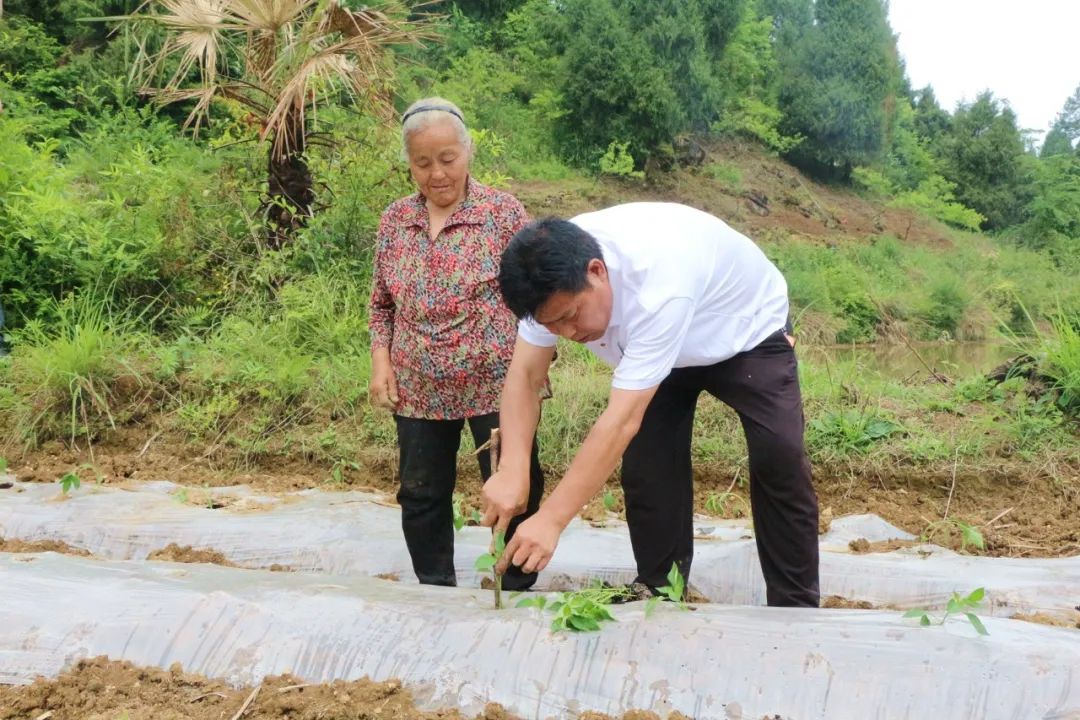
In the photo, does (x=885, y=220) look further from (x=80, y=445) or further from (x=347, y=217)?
(x=80, y=445)

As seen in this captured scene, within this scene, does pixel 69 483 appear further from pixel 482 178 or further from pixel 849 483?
pixel 482 178

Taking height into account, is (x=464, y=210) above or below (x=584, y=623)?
above

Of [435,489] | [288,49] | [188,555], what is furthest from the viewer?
[288,49]

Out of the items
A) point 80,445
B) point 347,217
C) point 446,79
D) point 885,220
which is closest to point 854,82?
point 885,220

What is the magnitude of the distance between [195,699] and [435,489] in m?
0.90

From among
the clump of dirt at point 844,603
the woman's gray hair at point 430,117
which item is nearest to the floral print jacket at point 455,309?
the woman's gray hair at point 430,117

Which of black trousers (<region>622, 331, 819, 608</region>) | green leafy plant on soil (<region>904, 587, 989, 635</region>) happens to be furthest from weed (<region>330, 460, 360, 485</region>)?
green leafy plant on soil (<region>904, 587, 989, 635</region>)

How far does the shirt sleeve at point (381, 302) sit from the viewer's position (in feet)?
8.63

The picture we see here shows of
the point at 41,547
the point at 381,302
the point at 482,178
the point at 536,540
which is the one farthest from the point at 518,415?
the point at 482,178

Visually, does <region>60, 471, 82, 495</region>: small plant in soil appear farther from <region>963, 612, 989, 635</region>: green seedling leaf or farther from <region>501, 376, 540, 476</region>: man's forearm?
<region>963, 612, 989, 635</region>: green seedling leaf

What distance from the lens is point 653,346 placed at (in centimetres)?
→ 176

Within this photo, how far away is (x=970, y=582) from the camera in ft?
8.65

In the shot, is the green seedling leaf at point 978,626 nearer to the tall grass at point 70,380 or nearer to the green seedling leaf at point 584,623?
the green seedling leaf at point 584,623

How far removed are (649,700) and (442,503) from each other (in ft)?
3.39
